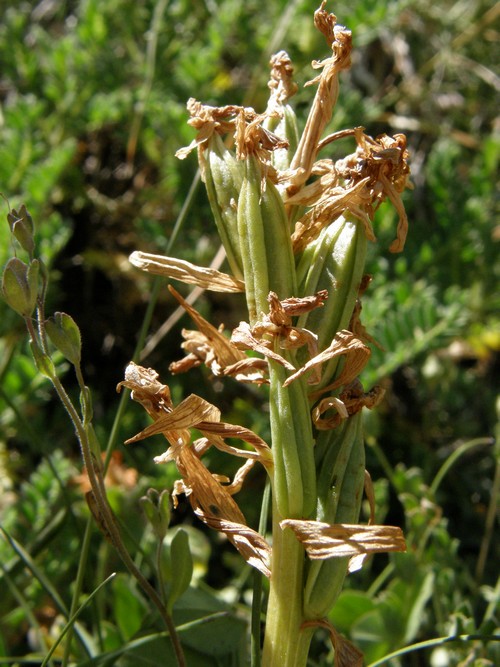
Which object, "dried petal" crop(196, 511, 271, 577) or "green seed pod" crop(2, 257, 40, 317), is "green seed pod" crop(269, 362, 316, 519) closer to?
"dried petal" crop(196, 511, 271, 577)

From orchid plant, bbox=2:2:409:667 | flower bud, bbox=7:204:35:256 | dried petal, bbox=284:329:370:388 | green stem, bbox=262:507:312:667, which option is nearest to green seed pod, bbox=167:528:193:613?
orchid plant, bbox=2:2:409:667

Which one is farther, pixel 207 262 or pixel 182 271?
pixel 207 262

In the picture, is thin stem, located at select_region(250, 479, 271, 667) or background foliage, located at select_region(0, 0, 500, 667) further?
background foliage, located at select_region(0, 0, 500, 667)

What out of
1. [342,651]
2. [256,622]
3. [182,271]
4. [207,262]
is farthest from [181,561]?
[207,262]

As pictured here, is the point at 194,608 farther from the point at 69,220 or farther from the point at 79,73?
the point at 79,73

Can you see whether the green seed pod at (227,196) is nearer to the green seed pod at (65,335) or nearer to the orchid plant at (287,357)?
the orchid plant at (287,357)

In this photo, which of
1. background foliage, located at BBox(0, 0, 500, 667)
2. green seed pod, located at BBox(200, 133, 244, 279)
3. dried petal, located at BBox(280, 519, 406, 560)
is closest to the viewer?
dried petal, located at BBox(280, 519, 406, 560)

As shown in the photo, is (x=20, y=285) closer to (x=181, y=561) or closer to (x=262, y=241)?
(x=262, y=241)
